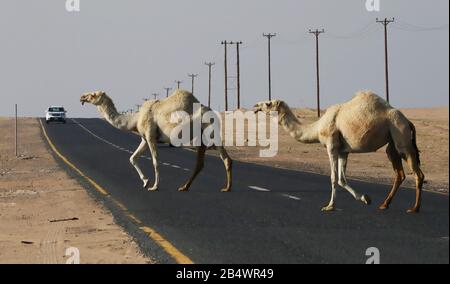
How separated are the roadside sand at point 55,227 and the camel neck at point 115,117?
198cm

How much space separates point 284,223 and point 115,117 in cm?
819

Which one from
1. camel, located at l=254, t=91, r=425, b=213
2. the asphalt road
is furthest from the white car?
camel, located at l=254, t=91, r=425, b=213

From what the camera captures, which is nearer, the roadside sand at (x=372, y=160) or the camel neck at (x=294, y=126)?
the camel neck at (x=294, y=126)

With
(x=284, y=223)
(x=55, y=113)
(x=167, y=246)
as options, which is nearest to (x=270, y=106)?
(x=284, y=223)

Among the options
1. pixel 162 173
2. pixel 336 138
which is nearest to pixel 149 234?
pixel 336 138

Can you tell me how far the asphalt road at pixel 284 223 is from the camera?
9625 millimetres

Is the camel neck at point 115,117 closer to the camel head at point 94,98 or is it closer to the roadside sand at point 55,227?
the camel head at point 94,98

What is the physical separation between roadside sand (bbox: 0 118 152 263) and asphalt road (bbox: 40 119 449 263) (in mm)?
568

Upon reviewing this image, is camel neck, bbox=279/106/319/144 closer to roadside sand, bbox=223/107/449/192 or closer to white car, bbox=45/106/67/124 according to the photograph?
roadside sand, bbox=223/107/449/192

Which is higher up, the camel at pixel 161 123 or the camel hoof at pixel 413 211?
the camel at pixel 161 123

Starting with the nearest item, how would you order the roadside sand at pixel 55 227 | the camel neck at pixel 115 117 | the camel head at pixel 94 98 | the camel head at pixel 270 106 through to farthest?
the roadside sand at pixel 55 227 → the camel head at pixel 270 106 → the camel neck at pixel 115 117 → the camel head at pixel 94 98

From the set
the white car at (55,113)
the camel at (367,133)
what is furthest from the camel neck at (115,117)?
the white car at (55,113)
